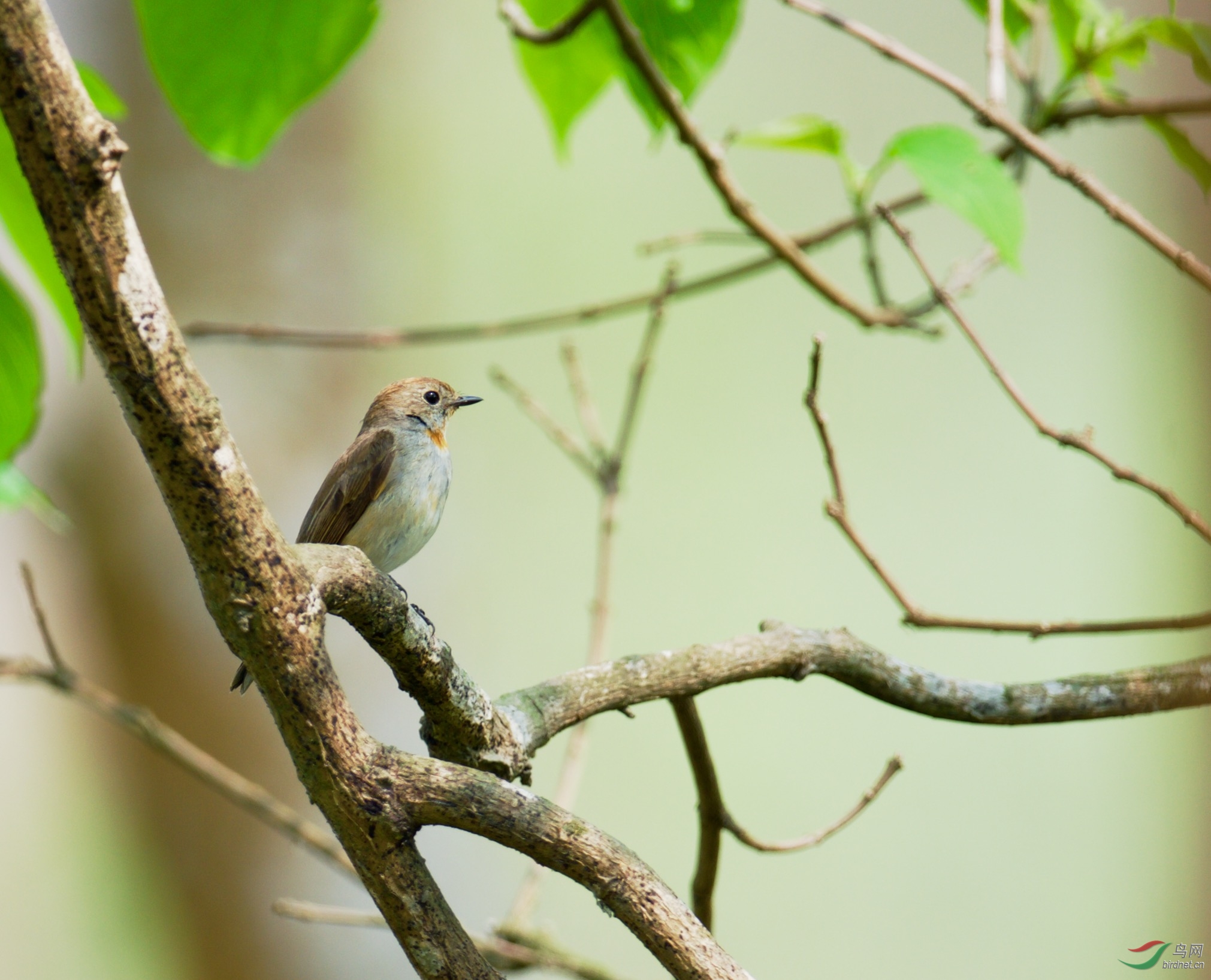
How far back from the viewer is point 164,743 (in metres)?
1.55

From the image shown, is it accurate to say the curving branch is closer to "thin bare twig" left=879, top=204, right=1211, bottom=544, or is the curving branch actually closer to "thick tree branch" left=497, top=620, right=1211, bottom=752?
"thick tree branch" left=497, top=620, right=1211, bottom=752

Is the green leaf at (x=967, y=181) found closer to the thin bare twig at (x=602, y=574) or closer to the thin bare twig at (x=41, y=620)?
the thin bare twig at (x=602, y=574)

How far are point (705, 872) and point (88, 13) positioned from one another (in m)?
2.73

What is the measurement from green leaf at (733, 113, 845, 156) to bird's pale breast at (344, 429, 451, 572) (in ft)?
2.24

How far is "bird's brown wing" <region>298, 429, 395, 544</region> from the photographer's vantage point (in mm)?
1318

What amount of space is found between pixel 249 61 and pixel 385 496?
536mm

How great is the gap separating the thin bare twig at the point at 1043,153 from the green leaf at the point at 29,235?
2.14 ft

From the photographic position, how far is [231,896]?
2.87m

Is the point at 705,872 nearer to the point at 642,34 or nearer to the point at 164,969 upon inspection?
the point at 642,34

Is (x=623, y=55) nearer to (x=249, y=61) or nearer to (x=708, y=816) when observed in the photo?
(x=249, y=61)

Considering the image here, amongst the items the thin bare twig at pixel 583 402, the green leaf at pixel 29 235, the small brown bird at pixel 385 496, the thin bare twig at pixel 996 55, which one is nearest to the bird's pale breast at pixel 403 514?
the small brown bird at pixel 385 496

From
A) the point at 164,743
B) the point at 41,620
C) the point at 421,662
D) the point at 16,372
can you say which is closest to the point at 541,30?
the point at 16,372

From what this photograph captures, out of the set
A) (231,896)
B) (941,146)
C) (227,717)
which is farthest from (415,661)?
(231,896)

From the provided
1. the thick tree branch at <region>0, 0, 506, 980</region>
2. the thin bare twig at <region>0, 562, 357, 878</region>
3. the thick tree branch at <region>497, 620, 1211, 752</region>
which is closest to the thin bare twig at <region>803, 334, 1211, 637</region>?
the thick tree branch at <region>497, 620, 1211, 752</region>
